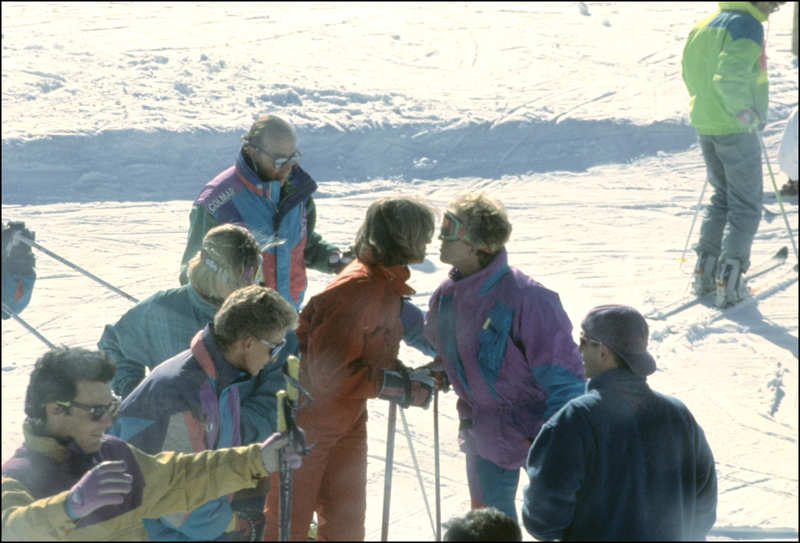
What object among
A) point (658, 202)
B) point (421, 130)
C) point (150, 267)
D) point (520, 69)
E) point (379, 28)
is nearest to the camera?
point (150, 267)

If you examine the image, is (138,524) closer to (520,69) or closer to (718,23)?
(718,23)

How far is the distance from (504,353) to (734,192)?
460 cm

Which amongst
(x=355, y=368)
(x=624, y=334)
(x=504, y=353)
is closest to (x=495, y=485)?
(x=504, y=353)

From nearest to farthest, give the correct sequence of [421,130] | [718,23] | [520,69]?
[718,23] → [421,130] → [520,69]

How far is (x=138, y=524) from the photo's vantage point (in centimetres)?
270

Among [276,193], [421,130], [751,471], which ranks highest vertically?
[276,193]

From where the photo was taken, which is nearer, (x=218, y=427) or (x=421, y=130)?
(x=218, y=427)

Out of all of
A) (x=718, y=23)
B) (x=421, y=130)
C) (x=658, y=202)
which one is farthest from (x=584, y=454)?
(x=421, y=130)

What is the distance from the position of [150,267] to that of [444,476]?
4.27 meters

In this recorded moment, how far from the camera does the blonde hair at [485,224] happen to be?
352 cm

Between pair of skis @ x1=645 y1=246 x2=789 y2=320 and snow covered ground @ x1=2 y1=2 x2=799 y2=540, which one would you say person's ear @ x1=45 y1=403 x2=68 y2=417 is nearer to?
snow covered ground @ x1=2 y1=2 x2=799 y2=540

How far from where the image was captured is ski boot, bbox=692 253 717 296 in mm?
7930

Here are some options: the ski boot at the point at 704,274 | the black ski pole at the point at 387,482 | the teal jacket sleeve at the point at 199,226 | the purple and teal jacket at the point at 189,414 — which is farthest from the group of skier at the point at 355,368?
the ski boot at the point at 704,274

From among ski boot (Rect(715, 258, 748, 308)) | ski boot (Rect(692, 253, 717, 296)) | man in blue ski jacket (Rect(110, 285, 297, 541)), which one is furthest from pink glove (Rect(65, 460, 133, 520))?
ski boot (Rect(692, 253, 717, 296))
